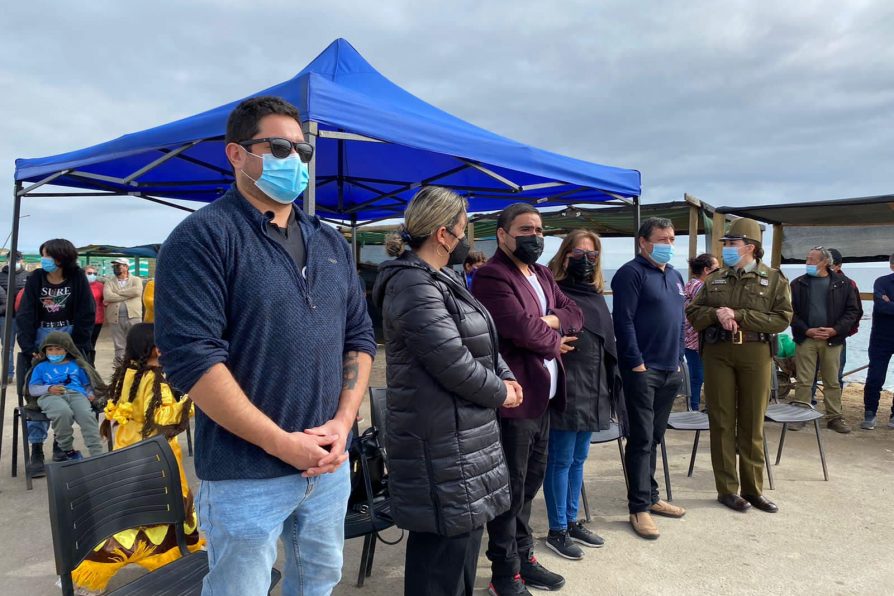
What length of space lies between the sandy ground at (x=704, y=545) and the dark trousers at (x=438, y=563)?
837 millimetres

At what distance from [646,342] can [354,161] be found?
11.4ft

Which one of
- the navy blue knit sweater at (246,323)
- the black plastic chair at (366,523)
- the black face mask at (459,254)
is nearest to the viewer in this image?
the navy blue knit sweater at (246,323)

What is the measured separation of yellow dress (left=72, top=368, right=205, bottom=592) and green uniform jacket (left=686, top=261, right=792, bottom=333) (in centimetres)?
336

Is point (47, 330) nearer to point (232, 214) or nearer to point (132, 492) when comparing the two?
point (132, 492)

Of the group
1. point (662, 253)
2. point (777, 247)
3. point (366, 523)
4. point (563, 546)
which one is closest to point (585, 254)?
point (662, 253)

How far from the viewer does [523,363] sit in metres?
2.66

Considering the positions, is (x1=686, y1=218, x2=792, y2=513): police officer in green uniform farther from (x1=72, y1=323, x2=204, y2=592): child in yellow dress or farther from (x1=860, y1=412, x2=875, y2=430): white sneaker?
(x1=72, y1=323, x2=204, y2=592): child in yellow dress

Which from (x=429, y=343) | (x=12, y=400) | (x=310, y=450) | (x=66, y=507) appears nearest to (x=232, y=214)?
(x=310, y=450)

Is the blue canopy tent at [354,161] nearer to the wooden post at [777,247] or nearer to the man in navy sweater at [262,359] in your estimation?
the man in navy sweater at [262,359]

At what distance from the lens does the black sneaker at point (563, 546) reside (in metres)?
3.16

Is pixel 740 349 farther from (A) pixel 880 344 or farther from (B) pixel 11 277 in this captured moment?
(B) pixel 11 277

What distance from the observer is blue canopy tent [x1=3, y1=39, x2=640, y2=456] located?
3174 millimetres

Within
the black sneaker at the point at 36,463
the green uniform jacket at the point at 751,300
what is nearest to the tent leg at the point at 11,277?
the black sneaker at the point at 36,463

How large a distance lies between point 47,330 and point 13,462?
1.14 metres
